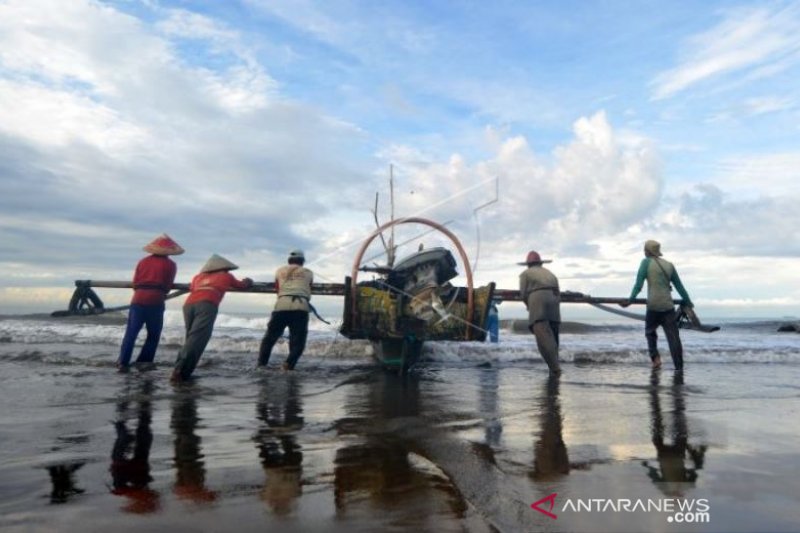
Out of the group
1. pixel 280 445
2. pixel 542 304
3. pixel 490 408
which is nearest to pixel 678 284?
pixel 542 304

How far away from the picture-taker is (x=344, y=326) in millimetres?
8461

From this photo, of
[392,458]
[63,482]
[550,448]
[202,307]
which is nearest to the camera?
[63,482]

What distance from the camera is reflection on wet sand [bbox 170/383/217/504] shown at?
2869 mm

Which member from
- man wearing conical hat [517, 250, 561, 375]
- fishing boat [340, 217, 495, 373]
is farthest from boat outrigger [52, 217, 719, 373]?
man wearing conical hat [517, 250, 561, 375]

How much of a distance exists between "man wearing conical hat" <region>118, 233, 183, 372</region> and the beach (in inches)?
36.2

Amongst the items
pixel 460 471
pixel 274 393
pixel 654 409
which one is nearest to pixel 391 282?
pixel 274 393

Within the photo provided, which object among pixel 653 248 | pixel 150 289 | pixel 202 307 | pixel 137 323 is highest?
pixel 653 248

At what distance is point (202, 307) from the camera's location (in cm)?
793

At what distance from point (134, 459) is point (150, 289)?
590 cm

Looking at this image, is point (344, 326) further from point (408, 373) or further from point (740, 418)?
point (740, 418)

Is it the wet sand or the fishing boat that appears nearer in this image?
the wet sand

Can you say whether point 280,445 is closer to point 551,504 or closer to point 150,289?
point 551,504

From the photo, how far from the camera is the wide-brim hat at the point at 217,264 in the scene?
26.9 feet

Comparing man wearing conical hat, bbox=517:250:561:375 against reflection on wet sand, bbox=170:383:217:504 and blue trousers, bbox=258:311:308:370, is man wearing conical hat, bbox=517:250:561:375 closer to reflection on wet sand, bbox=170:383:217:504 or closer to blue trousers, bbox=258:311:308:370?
blue trousers, bbox=258:311:308:370
